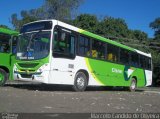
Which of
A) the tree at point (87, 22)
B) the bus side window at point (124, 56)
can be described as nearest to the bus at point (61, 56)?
the bus side window at point (124, 56)

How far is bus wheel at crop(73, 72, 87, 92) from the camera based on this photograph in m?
16.1

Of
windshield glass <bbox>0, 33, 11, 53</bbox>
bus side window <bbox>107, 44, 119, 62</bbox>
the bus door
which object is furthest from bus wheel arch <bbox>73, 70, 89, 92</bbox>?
windshield glass <bbox>0, 33, 11, 53</bbox>

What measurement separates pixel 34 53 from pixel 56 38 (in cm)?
124

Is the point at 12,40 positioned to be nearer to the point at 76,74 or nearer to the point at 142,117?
the point at 76,74

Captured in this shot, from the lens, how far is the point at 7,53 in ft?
54.5

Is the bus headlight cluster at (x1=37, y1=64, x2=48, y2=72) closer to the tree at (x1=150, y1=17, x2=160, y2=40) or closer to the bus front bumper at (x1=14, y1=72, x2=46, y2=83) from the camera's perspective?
the bus front bumper at (x1=14, y1=72, x2=46, y2=83)

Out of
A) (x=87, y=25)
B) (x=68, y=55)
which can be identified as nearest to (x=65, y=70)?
(x=68, y=55)

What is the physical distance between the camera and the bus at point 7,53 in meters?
16.5

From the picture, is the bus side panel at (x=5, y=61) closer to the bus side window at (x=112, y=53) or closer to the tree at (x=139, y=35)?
the bus side window at (x=112, y=53)

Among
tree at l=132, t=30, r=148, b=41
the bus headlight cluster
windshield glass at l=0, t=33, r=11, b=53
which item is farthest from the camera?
tree at l=132, t=30, r=148, b=41

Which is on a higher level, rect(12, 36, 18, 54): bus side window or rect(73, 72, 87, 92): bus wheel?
rect(12, 36, 18, 54): bus side window

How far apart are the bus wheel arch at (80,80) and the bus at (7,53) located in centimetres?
328

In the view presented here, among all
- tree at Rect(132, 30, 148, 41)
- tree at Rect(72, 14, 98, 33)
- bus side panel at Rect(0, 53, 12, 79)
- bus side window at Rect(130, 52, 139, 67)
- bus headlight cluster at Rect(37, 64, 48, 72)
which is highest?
tree at Rect(72, 14, 98, 33)

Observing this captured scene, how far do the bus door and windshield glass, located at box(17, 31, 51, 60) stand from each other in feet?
1.31
